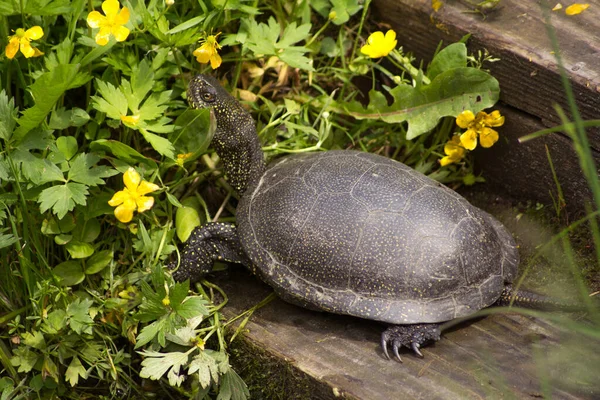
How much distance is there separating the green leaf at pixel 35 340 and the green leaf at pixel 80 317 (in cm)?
17

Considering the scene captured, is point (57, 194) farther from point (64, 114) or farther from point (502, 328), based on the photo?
point (502, 328)

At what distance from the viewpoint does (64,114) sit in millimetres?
2629

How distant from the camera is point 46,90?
2.38 m

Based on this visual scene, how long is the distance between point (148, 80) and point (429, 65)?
4.24ft

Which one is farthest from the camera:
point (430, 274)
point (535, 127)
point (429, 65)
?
point (429, 65)

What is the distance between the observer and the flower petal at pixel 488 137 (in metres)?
2.99

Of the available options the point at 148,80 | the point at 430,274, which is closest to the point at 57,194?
the point at 148,80

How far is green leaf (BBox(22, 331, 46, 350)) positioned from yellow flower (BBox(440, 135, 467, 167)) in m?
1.90

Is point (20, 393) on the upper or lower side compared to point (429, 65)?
lower

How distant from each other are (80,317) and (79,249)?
0.29m

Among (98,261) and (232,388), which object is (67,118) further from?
(232,388)

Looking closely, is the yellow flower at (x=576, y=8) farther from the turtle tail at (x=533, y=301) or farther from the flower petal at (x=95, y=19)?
the flower petal at (x=95, y=19)

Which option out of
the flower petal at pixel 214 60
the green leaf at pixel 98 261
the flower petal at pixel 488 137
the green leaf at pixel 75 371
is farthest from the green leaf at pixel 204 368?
the flower petal at pixel 488 137

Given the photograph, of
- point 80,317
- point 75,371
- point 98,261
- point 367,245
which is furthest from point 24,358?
point 367,245
